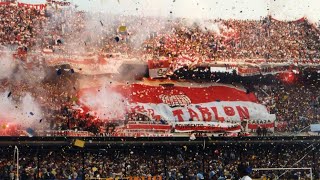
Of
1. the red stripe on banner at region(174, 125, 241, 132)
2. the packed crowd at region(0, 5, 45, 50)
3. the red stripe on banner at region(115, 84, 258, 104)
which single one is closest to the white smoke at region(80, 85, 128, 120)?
the red stripe on banner at region(115, 84, 258, 104)

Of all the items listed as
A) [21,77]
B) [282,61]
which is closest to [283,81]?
[282,61]

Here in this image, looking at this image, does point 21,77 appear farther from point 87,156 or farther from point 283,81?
point 283,81

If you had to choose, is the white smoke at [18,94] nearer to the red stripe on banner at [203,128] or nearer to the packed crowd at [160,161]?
the packed crowd at [160,161]

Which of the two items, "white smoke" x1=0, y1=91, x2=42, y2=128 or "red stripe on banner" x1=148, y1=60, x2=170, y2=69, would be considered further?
"red stripe on banner" x1=148, y1=60, x2=170, y2=69

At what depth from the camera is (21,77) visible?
78.4 feet

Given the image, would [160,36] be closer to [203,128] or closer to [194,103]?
[194,103]

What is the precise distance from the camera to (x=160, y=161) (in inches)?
928

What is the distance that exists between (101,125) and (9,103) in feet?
13.5

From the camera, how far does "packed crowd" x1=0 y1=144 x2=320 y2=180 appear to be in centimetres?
2191

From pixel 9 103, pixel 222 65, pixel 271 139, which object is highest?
pixel 222 65

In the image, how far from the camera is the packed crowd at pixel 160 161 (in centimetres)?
2191

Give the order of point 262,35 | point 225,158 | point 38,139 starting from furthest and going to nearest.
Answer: point 262,35 → point 225,158 → point 38,139

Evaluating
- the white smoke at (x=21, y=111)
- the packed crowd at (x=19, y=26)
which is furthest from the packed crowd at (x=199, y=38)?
the white smoke at (x=21, y=111)

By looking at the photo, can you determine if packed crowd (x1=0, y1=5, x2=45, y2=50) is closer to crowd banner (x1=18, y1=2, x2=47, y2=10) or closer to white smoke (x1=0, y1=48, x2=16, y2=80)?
crowd banner (x1=18, y1=2, x2=47, y2=10)
